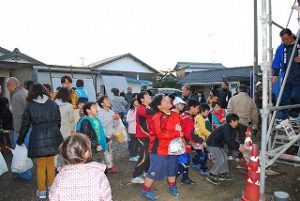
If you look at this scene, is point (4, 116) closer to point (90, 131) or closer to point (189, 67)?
point (90, 131)

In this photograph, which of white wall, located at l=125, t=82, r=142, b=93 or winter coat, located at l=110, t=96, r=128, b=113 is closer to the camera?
winter coat, located at l=110, t=96, r=128, b=113

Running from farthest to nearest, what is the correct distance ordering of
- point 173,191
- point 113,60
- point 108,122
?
1. point 113,60
2. point 108,122
3. point 173,191

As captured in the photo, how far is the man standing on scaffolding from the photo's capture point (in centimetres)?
516

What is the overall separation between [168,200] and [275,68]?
122 inches

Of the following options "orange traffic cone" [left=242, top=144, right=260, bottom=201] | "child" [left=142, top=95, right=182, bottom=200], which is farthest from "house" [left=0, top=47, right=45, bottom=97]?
"orange traffic cone" [left=242, top=144, right=260, bottom=201]

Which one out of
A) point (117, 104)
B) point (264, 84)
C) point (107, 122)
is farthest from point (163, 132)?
point (117, 104)

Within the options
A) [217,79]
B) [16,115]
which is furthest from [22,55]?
[217,79]

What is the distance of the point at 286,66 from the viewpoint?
5.41 metres

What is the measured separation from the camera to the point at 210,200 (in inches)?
181

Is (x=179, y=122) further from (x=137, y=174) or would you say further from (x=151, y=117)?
(x=137, y=174)

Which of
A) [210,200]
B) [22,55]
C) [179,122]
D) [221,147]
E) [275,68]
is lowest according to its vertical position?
[210,200]

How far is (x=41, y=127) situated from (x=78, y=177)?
2.41m

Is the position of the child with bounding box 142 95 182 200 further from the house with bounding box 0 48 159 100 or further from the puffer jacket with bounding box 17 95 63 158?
the house with bounding box 0 48 159 100

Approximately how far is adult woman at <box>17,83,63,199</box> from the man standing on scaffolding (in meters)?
3.98
